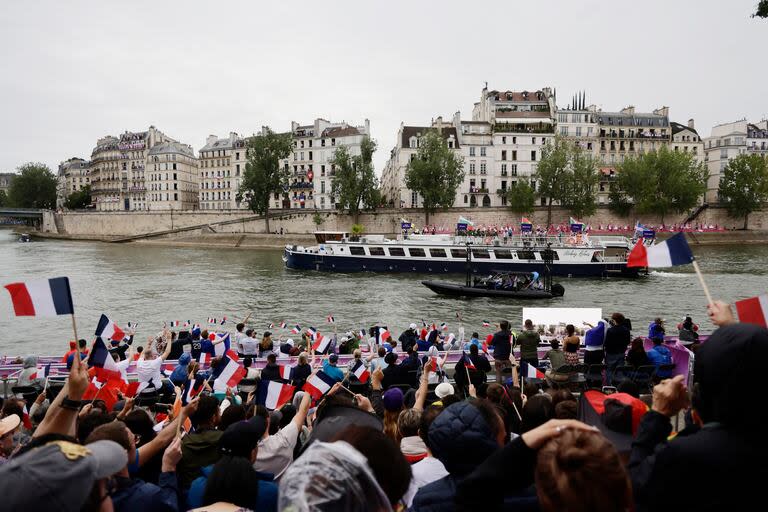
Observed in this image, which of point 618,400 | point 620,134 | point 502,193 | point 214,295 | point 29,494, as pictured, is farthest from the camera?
point 620,134

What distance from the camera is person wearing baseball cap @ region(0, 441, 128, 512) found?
71.6 inches

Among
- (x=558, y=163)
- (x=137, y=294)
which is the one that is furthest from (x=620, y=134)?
(x=137, y=294)

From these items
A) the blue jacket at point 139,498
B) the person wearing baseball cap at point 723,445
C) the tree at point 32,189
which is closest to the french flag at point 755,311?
the person wearing baseball cap at point 723,445

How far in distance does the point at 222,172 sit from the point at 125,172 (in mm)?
28354

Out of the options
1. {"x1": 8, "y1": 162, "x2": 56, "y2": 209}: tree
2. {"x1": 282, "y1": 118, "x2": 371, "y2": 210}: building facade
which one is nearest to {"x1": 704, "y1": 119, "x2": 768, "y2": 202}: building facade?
{"x1": 282, "y1": 118, "x2": 371, "y2": 210}: building facade

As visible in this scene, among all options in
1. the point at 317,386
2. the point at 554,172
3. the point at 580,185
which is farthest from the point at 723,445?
the point at 580,185

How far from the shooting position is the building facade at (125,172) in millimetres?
115438

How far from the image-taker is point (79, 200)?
120 m

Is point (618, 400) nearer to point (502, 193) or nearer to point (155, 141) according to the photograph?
point (502, 193)

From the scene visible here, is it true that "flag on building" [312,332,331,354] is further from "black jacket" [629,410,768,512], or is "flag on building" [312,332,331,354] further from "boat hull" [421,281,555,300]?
"boat hull" [421,281,555,300]

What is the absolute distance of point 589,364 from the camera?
10.0 metres

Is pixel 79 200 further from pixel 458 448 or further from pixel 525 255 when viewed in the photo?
pixel 458 448

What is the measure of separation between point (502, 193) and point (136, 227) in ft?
202

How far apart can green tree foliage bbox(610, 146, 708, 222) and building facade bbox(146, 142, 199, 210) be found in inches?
3393
